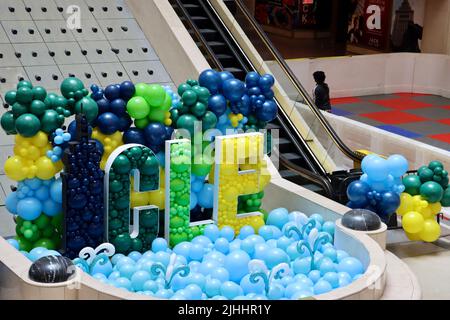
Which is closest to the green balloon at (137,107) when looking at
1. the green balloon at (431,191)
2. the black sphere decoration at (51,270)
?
the black sphere decoration at (51,270)

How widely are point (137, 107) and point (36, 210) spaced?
5.00 ft

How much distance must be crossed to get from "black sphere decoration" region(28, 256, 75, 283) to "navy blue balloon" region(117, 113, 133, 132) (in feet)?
6.91

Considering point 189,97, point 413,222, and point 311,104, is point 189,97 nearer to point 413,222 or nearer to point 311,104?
point 413,222

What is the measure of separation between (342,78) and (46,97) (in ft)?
38.5

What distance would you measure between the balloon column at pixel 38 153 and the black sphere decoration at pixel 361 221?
299 cm

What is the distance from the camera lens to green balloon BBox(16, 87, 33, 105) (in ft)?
30.0

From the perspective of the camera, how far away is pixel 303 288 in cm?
856

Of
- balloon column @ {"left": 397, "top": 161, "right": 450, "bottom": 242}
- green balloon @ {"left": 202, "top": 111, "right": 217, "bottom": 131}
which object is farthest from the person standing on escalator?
green balloon @ {"left": 202, "top": 111, "right": 217, "bottom": 131}

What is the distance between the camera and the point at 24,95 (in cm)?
916

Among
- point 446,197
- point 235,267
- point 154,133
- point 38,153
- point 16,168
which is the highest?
point 154,133

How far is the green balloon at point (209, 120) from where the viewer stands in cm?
1018

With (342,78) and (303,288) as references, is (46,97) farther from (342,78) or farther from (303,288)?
(342,78)

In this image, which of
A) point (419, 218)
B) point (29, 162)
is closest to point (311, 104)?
point (419, 218)

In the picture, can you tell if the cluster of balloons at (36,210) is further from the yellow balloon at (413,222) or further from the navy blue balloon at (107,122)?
the yellow balloon at (413,222)
